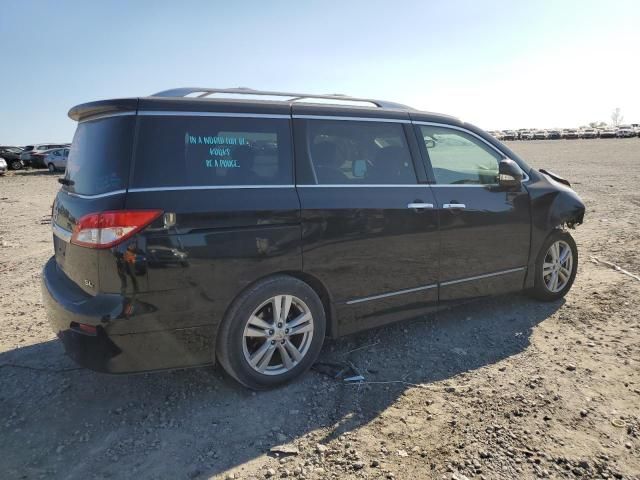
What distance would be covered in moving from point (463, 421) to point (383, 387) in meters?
0.63

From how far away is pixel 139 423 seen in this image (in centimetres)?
313

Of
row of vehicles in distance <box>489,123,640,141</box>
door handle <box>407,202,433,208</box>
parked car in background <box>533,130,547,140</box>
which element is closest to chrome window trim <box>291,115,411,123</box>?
door handle <box>407,202,433,208</box>

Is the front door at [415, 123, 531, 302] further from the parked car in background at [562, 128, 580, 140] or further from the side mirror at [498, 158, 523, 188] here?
the parked car in background at [562, 128, 580, 140]

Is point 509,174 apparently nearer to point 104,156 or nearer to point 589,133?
point 104,156

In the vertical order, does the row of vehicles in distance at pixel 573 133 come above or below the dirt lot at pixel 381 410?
above

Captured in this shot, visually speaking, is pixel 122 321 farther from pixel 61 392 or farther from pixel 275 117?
pixel 275 117

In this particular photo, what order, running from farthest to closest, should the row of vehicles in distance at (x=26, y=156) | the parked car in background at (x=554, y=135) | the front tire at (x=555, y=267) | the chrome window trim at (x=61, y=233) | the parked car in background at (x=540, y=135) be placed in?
the parked car in background at (x=540, y=135) < the parked car in background at (x=554, y=135) < the row of vehicles in distance at (x=26, y=156) < the front tire at (x=555, y=267) < the chrome window trim at (x=61, y=233)

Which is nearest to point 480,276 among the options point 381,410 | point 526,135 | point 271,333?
point 381,410

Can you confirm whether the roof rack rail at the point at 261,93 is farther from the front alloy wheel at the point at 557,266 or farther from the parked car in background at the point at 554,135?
the parked car in background at the point at 554,135

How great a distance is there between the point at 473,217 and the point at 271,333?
2057 millimetres

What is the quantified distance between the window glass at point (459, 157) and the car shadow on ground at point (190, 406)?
1376 mm

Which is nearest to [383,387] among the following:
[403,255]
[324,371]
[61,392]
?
[324,371]

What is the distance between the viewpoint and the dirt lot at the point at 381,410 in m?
2.71

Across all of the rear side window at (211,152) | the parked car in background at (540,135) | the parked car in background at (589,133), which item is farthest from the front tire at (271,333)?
the parked car in background at (540,135)
